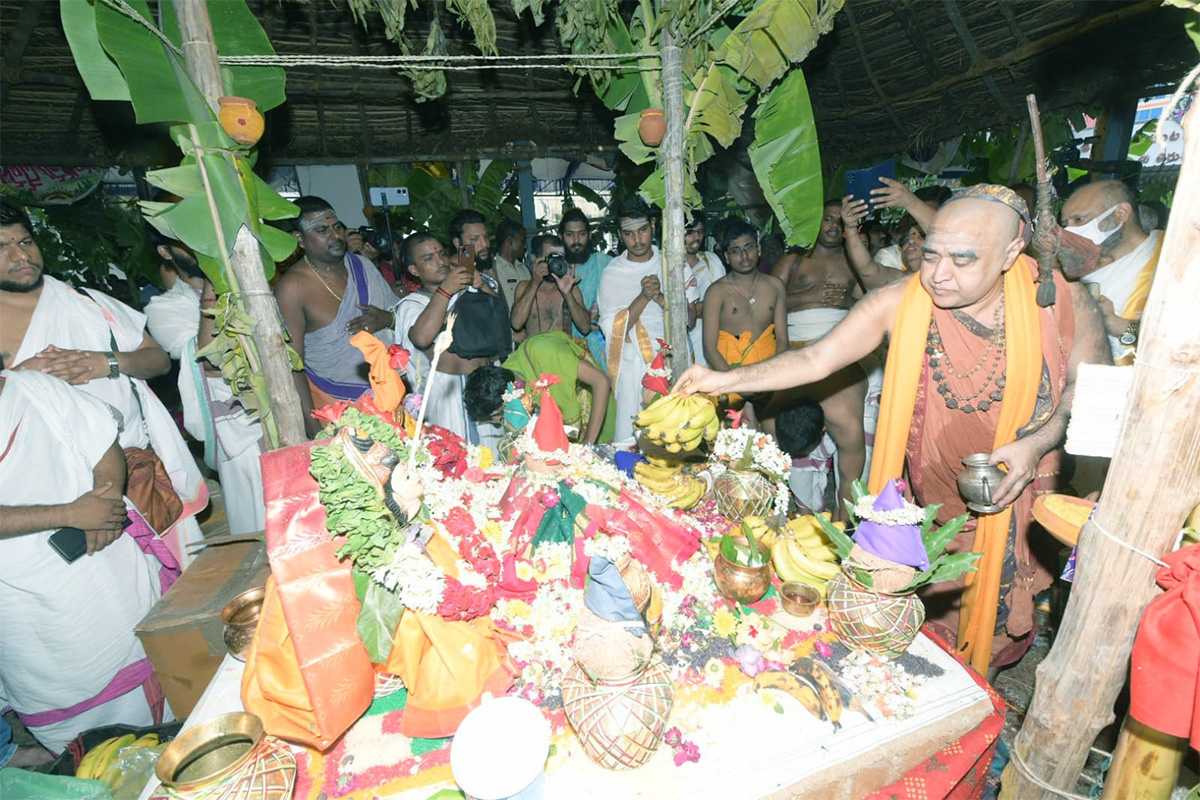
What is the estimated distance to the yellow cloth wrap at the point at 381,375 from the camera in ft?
6.40

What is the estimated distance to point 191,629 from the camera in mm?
2590

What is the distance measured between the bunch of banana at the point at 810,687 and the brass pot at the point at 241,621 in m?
1.83

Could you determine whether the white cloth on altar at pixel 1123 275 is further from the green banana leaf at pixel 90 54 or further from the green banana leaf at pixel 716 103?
the green banana leaf at pixel 90 54

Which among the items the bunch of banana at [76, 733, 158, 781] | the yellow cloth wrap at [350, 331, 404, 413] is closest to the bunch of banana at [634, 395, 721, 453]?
the yellow cloth wrap at [350, 331, 404, 413]

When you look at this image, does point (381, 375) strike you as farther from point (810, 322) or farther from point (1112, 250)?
point (810, 322)

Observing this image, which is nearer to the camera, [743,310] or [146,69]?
[146,69]

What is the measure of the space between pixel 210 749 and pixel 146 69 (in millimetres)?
2442

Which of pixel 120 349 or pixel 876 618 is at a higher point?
pixel 120 349

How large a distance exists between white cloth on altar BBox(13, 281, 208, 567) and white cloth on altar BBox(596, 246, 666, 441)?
3.31 meters

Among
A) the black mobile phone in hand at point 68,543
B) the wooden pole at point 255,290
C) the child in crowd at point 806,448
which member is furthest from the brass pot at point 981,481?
the black mobile phone in hand at point 68,543

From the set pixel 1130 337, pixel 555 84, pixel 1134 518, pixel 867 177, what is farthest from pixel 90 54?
pixel 867 177

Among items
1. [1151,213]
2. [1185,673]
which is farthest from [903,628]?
[1151,213]

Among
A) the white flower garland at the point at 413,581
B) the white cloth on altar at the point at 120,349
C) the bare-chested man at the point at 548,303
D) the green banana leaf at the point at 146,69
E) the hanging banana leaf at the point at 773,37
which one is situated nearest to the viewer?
the white flower garland at the point at 413,581

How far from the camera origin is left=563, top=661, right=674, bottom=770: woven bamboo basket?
1.52m
